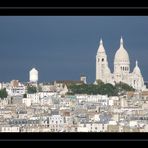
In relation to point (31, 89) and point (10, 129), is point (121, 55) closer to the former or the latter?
point (31, 89)

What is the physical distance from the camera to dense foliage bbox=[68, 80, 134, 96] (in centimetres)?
193

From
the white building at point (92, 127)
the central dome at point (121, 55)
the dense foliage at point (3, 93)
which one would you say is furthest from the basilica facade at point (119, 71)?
the dense foliage at point (3, 93)

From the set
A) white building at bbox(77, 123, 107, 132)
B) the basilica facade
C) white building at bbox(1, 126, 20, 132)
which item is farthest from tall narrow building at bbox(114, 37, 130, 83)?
white building at bbox(1, 126, 20, 132)

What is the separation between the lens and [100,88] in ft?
6.37

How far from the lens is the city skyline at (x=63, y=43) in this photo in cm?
195

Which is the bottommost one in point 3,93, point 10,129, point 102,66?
point 10,129

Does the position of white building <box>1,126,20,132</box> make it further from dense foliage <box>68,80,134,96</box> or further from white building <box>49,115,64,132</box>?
dense foliage <box>68,80,134,96</box>

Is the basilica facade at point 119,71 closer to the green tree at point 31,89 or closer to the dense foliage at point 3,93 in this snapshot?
the green tree at point 31,89

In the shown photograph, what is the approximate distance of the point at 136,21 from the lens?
1.96 metres

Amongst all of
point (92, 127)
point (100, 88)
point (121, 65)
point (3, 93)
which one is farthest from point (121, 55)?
point (3, 93)

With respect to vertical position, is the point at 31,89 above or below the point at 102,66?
below

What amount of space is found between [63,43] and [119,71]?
0.92 feet

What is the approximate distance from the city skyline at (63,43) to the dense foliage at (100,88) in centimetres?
3
